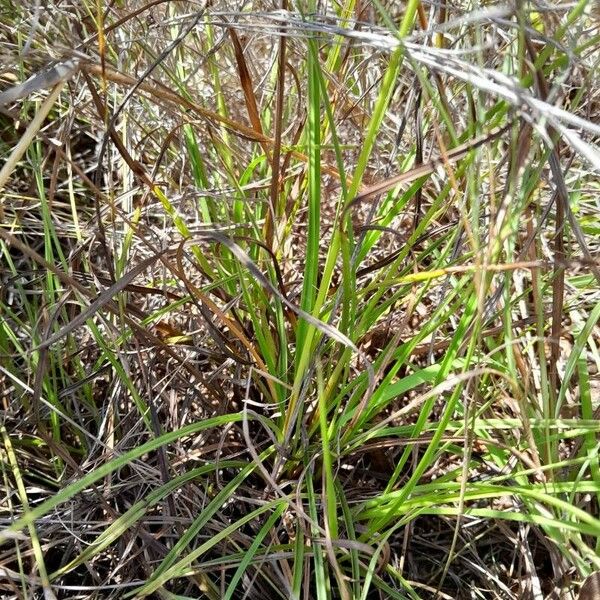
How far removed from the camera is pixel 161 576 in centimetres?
68

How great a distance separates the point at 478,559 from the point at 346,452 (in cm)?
20

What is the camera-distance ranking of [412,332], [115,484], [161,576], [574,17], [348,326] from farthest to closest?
[412,332] < [115,484] < [348,326] < [161,576] < [574,17]

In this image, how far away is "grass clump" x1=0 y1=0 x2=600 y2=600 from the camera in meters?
0.69

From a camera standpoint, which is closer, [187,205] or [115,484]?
[115,484]

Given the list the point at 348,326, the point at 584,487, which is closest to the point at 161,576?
the point at 348,326

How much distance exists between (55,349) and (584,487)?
679 mm

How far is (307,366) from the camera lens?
74cm

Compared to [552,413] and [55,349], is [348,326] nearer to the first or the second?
[552,413]

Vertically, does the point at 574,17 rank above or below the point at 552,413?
above

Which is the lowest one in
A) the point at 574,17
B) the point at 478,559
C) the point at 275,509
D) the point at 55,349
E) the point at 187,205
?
the point at 478,559

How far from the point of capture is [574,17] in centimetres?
55

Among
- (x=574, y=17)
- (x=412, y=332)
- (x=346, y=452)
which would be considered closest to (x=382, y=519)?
(x=346, y=452)

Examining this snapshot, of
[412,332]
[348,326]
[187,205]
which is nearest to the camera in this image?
[348,326]

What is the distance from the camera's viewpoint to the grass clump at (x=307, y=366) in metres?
0.69
